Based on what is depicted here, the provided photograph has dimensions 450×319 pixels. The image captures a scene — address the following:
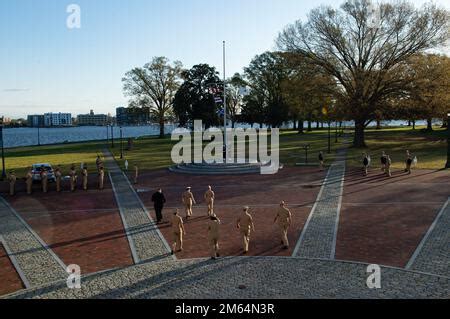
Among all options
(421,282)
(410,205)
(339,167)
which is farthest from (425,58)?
(421,282)

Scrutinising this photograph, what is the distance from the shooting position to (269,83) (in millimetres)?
73188

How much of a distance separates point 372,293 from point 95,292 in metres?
6.07

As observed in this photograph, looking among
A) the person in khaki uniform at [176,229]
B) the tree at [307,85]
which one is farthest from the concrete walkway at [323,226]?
the tree at [307,85]

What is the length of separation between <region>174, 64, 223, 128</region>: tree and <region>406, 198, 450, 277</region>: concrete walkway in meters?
52.8

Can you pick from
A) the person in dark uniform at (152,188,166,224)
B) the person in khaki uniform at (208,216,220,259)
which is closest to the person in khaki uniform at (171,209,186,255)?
the person in khaki uniform at (208,216,220,259)

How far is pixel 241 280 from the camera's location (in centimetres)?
1038

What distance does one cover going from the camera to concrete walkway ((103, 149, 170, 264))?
12.7 m

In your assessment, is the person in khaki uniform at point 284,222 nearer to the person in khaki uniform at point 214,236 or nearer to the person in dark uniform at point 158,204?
the person in khaki uniform at point 214,236

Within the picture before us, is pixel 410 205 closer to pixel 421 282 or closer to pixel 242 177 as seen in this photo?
pixel 421 282

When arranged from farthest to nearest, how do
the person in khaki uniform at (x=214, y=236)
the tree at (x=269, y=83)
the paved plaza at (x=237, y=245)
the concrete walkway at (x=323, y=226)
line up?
the tree at (x=269, y=83) → the concrete walkway at (x=323, y=226) → the person in khaki uniform at (x=214, y=236) → the paved plaza at (x=237, y=245)

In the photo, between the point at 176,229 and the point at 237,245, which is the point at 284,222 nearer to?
the point at 237,245

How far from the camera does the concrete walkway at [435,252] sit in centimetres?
1099

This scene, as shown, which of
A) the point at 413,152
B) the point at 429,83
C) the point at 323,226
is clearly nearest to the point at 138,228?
the point at 323,226

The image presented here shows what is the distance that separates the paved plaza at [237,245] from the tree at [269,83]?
49.7 metres
